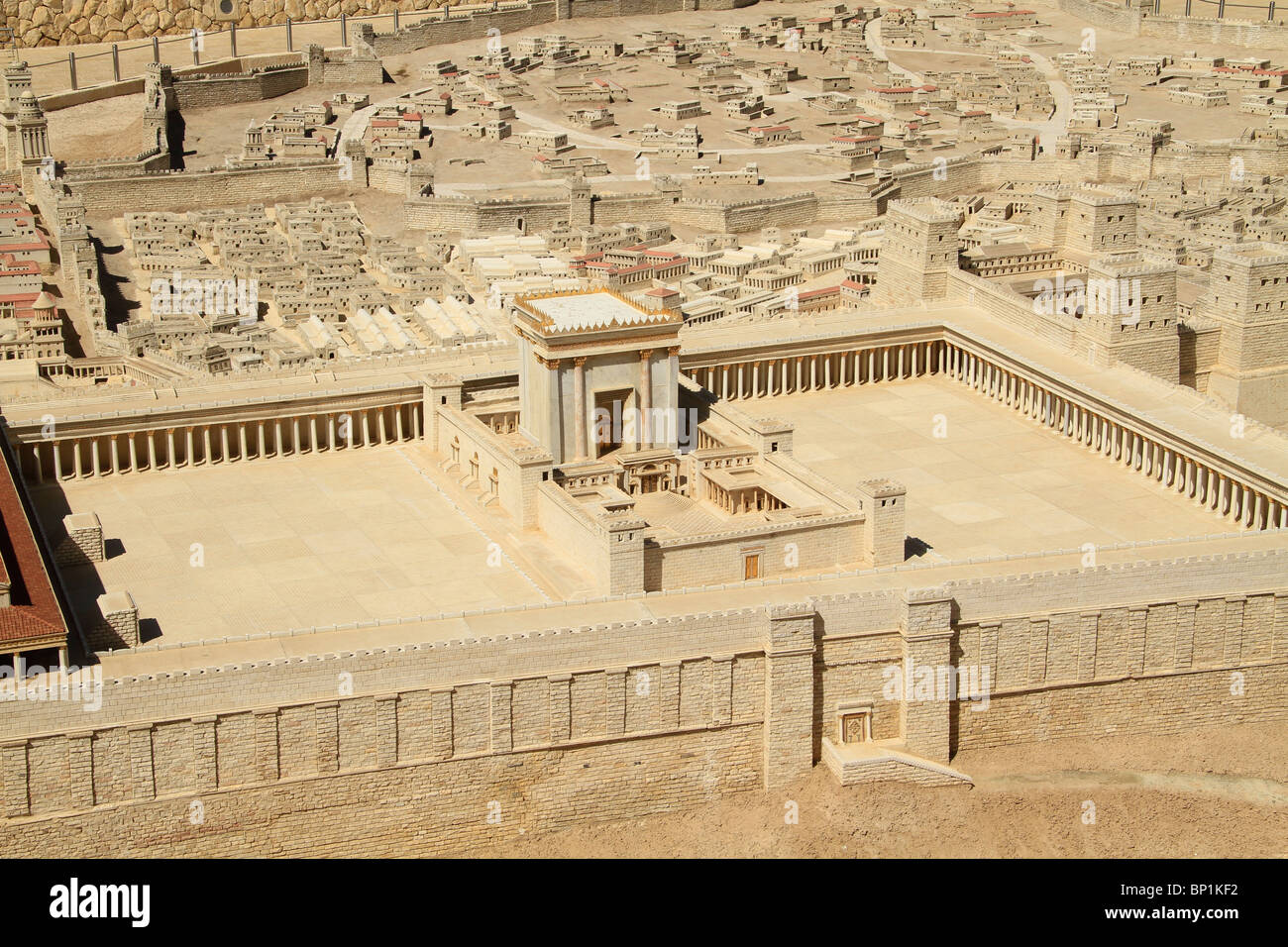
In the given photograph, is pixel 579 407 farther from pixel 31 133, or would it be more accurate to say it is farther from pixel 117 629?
pixel 31 133

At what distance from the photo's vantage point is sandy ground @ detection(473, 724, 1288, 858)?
224 feet

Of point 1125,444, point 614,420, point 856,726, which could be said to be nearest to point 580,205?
point 614,420

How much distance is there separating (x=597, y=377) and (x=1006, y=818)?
2641cm

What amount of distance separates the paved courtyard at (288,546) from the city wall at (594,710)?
7.61 metres

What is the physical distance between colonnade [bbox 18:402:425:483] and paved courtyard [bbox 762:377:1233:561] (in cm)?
1795

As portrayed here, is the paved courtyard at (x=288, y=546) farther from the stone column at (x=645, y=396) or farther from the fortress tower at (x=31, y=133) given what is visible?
the fortress tower at (x=31, y=133)

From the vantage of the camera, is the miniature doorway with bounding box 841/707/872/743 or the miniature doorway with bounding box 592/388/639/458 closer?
the miniature doorway with bounding box 841/707/872/743

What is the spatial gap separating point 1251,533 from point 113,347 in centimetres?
7486

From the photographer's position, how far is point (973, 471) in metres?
89.2

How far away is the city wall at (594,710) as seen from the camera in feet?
208

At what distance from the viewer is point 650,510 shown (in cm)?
8350

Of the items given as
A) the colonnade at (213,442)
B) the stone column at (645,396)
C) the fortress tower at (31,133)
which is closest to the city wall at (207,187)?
the fortress tower at (31,133)

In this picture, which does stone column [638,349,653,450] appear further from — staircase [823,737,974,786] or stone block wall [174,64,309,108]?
stone block wall [174,64,309,108]

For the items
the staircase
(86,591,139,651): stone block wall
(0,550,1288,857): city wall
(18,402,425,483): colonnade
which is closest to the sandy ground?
the staircase
